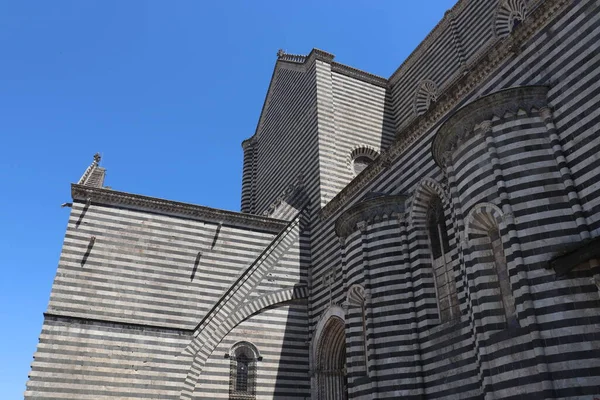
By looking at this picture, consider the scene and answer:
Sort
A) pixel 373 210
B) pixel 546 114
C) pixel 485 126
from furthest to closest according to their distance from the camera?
pixel 373 210 < pixel 485 126 < pixel 546 114

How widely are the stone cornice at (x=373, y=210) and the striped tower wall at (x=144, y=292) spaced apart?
4359 millimetres

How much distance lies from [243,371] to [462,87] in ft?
34.6

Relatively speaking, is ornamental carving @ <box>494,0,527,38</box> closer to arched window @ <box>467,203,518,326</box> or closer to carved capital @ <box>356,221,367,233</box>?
carved capital @ <box>356,221,367,233</box>

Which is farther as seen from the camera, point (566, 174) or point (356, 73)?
point (356, 73)

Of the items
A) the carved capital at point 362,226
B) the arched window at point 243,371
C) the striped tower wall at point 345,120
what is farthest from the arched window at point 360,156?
the arched window at point 243,371

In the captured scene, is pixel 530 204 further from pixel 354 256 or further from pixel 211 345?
pixel 211 345

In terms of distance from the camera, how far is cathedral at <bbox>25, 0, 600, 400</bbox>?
9.04 metres

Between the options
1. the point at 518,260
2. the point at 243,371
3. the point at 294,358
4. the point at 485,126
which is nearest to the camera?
A: the point at 518,260

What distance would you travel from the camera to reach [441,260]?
12758 millimetres

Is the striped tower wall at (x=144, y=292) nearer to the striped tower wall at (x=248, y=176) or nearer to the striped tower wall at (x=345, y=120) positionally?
the striped tower wall at (x=345, y=120)

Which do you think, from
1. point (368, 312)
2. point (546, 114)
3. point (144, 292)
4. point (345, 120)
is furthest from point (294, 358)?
point (546, 114)

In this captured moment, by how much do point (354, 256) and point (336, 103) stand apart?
940 centimetres

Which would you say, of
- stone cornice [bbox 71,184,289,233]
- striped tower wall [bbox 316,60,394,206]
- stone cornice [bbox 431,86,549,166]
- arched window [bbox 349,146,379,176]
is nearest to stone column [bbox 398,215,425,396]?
stone cornice [bbox 431,86,549,166]

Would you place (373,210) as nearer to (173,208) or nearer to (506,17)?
(173,208)
